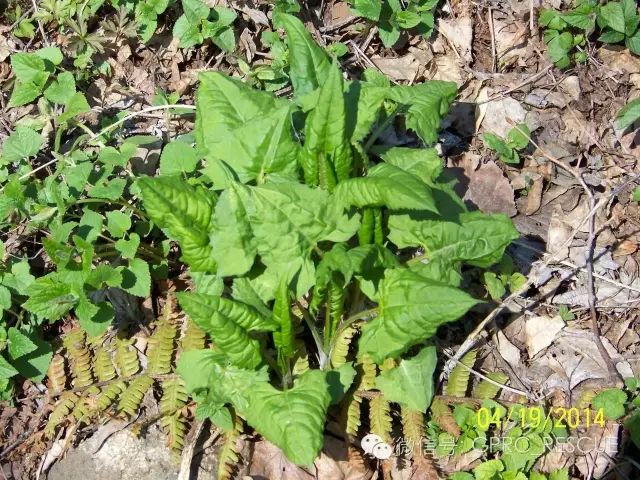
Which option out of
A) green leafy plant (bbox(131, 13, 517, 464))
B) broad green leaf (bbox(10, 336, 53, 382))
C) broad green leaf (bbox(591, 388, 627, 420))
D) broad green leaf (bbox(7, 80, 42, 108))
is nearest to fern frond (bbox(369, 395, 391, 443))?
green leafy plant (bbox(131, 13, 517, 464))

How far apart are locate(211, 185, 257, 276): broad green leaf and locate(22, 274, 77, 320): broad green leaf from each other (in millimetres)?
750

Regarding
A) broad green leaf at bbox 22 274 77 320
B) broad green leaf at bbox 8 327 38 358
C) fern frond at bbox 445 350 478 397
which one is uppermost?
broad green leaf at bbox 22 274 77 320

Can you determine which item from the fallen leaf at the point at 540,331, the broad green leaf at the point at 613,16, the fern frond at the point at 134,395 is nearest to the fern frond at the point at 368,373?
the fallen leaf at the point at 540,331

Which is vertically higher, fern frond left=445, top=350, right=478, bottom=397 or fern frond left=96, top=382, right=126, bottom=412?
fern frond left=96, top=382, right=126, bottom=412

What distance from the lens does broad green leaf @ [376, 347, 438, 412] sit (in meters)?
3.04

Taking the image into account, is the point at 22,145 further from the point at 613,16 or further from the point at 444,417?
the point at 613,16

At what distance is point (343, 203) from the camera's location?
2.87 meters

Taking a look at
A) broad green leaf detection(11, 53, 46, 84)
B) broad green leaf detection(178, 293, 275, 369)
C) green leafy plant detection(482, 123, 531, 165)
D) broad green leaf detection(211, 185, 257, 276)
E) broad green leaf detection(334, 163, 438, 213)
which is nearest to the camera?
broad green leaf detection(334, 163, 438, 213)

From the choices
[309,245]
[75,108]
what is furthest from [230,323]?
[75,108]

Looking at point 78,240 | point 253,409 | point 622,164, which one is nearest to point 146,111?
point 78,240

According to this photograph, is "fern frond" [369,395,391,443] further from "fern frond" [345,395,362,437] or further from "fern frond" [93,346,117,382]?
"fern frond" [93,346,117,382]

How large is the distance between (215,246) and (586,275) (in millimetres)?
2001

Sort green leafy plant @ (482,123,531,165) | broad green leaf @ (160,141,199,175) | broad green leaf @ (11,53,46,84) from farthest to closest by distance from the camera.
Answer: green leafy plant @ (482,123,531,165) < broad green leaf @ (11,53,46,84) < broad green leaf @ (160,141,199,175)

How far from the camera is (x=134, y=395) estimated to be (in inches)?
127
